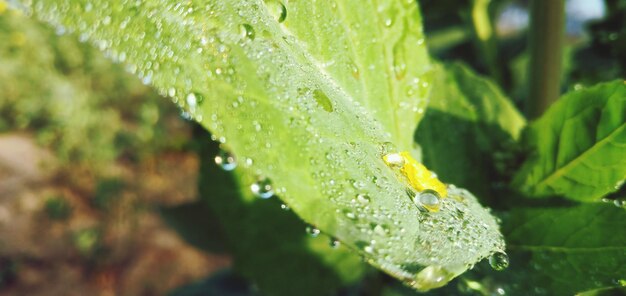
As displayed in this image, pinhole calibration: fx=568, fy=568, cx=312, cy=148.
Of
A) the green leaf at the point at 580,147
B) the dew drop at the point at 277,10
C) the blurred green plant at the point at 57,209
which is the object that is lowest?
the green leaf at the point at 580,147

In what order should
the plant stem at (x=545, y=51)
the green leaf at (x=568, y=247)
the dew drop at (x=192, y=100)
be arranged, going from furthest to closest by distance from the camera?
the plant stem at (x=545, y=51), the green leaf at (x=568, y=247), the dew drop at (x=192, y=100)

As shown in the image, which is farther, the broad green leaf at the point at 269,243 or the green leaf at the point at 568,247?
the broad green leaf at the point at 269,243

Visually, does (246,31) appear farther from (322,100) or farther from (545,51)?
(545,51)

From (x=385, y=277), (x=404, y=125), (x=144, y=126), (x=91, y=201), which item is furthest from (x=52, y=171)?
(x=404, y=125)

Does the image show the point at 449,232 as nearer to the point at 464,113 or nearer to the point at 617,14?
the point at 464,113

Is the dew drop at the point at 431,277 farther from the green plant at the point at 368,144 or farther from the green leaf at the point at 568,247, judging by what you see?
the green leaf at the point at 568,247

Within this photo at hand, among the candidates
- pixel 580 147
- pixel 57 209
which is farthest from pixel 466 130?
pixel 57 209

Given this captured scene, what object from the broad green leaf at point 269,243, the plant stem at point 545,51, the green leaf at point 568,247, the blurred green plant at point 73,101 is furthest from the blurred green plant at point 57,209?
the green leaf at point 568,247

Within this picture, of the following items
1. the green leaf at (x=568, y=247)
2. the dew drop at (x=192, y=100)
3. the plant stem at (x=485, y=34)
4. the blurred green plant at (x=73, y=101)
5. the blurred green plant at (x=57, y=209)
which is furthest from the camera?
the blurred green plant at (x=73, y=101)
